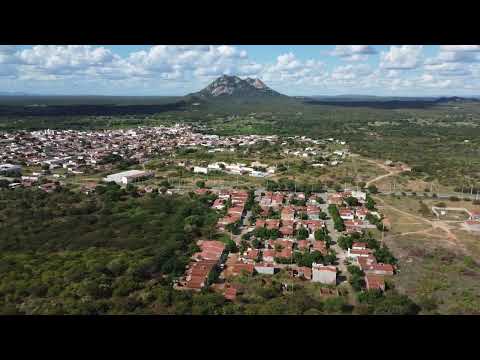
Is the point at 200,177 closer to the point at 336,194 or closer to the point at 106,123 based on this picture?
the point at 336,194

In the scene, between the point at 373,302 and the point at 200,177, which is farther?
the point at 200,177

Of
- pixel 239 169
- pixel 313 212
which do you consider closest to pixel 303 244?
pixel 313 212

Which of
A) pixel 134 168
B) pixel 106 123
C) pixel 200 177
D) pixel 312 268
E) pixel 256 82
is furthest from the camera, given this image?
pixel 256 82

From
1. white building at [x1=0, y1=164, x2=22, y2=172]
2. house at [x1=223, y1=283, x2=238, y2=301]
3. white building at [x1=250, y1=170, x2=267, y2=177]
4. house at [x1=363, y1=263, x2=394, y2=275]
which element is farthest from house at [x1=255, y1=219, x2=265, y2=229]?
white building at [x1=0, y1=164, x2=22, y2=172]

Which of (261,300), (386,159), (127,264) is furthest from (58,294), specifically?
Result: (386,159)

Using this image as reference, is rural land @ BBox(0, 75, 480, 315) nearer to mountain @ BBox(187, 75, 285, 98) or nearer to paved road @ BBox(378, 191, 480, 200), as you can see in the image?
paved road @ BBox(378, 191, 480, 200)
